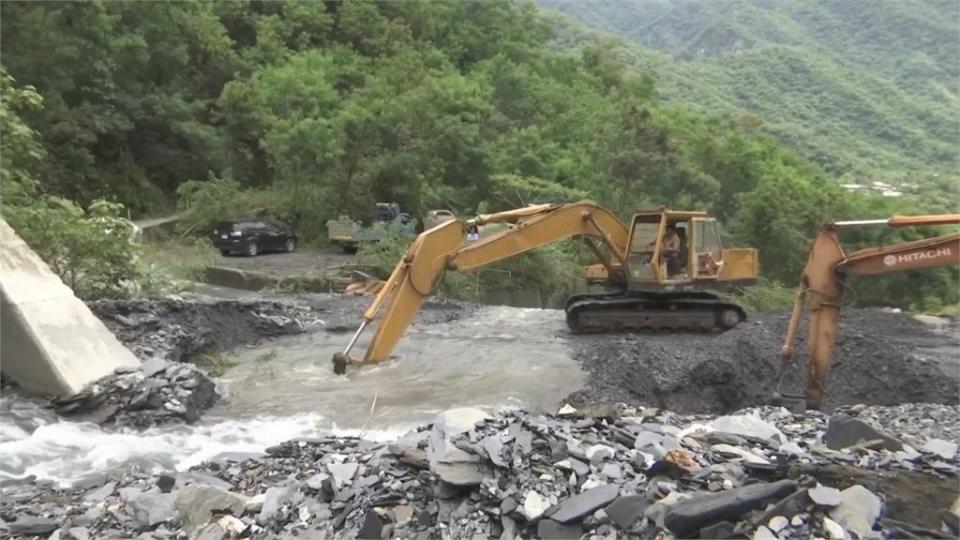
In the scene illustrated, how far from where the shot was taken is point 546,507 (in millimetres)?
4480

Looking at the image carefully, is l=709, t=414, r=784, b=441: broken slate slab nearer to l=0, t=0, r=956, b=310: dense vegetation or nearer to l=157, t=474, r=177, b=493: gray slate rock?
l=157, t=474, r=177, b=493: gray slate rock

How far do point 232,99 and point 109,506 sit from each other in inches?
1207

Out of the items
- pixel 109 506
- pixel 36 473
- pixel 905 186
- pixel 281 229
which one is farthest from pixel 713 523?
pixel 905 186

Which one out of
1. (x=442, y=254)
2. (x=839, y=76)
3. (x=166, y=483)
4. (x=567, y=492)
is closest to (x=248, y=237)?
(x=442, y=254)

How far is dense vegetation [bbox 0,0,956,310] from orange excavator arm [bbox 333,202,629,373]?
9.58 m

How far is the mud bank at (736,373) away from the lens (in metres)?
10.7

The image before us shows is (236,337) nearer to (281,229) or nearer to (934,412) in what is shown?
(934,412)

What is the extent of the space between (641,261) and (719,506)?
9467 millimetres

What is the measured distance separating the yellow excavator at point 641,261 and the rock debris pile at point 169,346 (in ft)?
8.21

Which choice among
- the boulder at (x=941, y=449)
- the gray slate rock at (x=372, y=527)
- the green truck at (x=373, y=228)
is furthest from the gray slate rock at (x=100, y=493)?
the green truck at (x=373, y=228)

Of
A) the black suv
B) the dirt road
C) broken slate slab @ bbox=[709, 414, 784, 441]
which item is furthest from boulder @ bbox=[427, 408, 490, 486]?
the black suv

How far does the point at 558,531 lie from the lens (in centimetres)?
434

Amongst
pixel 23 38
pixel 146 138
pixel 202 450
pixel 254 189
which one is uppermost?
pixel 23 38

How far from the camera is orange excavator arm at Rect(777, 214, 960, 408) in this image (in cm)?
833
